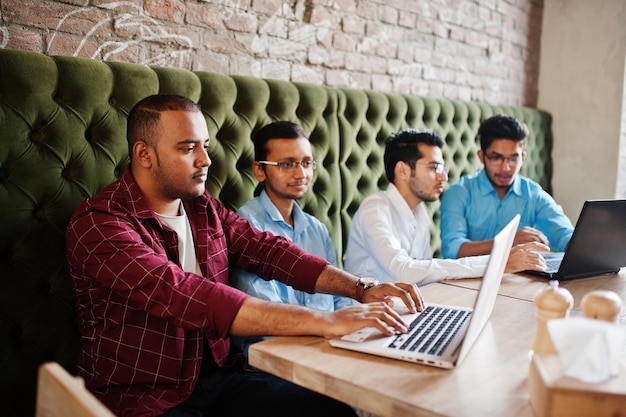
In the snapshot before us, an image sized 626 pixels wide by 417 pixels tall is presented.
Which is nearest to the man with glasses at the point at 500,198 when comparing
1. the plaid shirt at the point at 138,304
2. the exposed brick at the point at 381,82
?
the exposed brick at the point at 381,82

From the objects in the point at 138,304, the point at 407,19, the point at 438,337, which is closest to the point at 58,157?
the point at 138,304

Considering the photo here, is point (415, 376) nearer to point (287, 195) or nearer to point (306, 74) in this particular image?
point (287, 195)

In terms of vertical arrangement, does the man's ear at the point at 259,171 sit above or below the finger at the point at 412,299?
above

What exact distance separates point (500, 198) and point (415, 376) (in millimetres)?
1811

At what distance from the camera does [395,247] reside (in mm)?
1893

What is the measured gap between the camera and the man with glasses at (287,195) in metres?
1.91

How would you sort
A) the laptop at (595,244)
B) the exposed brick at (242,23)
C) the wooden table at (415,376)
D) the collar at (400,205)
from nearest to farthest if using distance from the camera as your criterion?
1. the wooden table at (415,376)
2. the laptop at (595,244)
3. the collar at (400,205)
4. the exposed brick at (242,23)

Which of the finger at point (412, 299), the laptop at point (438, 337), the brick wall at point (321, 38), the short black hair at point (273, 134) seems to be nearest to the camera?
the laptop at point (438, 337)

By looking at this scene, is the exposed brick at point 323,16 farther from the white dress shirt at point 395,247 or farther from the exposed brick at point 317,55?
the white dress shirt at point 395,247

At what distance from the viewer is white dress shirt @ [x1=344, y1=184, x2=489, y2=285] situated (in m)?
1.74

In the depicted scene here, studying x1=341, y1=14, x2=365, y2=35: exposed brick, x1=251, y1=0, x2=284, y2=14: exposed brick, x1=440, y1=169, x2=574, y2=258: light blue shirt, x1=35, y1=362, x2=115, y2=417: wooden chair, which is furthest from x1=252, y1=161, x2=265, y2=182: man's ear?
x1=35, y1=362, x2=115, y2=417: wooden chair

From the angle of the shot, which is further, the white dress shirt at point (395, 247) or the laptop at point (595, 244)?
the white dress shirt at point (395, 247)

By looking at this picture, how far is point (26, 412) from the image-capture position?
157 cm

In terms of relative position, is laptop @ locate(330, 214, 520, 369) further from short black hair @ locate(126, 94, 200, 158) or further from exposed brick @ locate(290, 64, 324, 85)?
exposed brick @ locate(290, 64, 324, 85)
